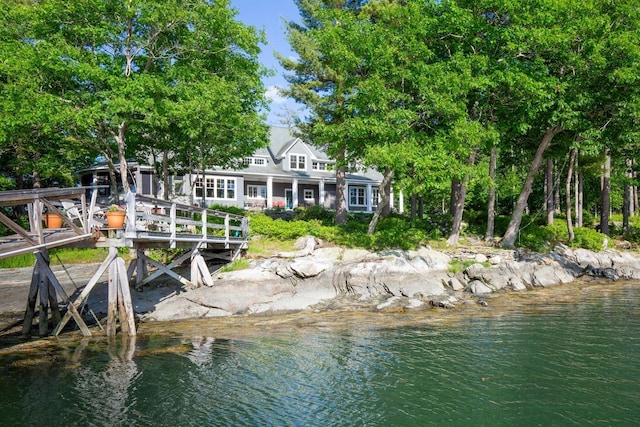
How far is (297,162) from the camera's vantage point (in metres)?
41.2

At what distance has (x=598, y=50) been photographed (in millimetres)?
21469

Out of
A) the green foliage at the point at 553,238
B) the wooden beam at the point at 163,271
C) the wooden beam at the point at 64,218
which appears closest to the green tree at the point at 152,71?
the wooden beam at the point at 163,271

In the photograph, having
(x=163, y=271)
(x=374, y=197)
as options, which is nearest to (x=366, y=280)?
(x=163, y=271)

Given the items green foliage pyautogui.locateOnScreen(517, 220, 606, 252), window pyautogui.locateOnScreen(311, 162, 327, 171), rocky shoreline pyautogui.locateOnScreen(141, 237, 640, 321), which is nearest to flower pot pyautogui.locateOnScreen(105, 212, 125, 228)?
rocky shoreline pyautogui.locateOnScreen(141, 237, 640, 321)

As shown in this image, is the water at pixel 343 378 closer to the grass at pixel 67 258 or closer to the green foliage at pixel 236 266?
the green foliage at pixel 236 266

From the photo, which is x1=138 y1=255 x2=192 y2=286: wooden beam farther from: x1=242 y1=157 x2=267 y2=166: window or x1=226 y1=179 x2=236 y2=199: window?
x1=242 y1=157 x2=267 y2=166: window

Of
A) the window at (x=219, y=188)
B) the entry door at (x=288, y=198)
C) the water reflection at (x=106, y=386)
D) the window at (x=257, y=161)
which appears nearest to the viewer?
the water reflection at (x=106, y=386)

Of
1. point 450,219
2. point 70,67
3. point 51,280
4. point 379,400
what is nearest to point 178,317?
point 51,280

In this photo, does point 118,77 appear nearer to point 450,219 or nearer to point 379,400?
point 379,400

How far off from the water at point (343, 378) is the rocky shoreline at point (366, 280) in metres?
3.07

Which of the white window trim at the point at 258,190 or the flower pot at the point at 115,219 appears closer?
the flower pot at the point at 115,219

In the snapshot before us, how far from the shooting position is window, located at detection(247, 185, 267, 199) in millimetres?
40656

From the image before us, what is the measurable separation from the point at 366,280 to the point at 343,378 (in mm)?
9392

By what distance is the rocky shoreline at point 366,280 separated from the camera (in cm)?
1695
